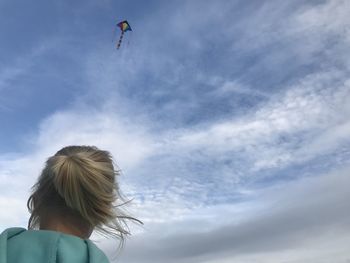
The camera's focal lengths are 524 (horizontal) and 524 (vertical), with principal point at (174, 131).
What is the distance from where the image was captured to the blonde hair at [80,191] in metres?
4.08

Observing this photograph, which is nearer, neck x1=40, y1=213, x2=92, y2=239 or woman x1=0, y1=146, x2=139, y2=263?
woman x1=0, y1=146, x2=139, y2=263

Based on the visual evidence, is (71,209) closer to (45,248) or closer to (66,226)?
(66,226)

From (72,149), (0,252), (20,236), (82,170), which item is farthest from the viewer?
(72,149)

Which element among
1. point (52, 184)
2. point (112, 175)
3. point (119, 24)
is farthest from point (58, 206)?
point (119, 24)

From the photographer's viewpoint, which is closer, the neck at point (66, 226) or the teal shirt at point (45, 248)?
the teal shirt at point (45, 248)

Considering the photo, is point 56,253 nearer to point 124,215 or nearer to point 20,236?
point 20,236

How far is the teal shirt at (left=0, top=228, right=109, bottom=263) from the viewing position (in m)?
3.65

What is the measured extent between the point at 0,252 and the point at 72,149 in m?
1.14

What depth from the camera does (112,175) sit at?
4.30 m

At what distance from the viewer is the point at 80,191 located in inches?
160

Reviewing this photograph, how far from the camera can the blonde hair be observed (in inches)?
161

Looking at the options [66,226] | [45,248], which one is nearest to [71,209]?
[66,226]

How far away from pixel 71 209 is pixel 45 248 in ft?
1.53

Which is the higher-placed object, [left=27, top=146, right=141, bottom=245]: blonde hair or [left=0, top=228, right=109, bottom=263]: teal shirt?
[left=27, top=146, right=141, bottom=245]: blonde hair
